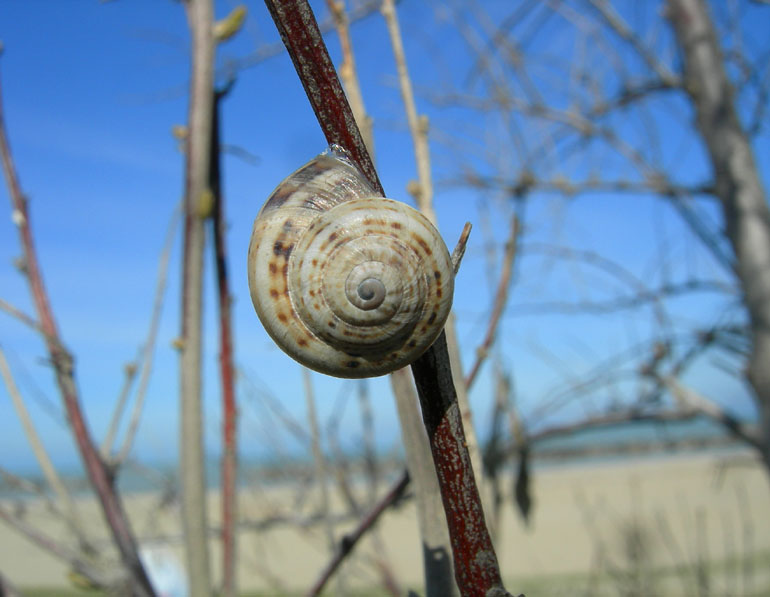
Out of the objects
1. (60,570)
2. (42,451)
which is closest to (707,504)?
(60,570)

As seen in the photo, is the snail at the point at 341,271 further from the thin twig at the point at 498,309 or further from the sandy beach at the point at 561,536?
the sandy beach at the point at 561,536

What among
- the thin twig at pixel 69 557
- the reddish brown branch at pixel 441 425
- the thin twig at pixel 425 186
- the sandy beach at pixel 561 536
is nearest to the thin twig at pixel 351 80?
the thin twig at pixel 425 186

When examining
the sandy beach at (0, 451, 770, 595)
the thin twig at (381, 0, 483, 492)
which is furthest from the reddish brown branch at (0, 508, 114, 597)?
the sandy beach at (0, 451, 770, 595)

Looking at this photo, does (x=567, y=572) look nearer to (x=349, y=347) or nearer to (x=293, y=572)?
(x=293, y=572)

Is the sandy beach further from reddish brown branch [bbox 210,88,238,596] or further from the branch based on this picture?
reddish brown branch [bbox 210,88,238,596]

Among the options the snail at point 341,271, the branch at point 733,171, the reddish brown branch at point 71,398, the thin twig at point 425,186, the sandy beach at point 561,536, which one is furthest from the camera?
the sandy beach at point 561,536

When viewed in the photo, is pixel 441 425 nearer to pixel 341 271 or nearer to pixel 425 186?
pixel 341 271

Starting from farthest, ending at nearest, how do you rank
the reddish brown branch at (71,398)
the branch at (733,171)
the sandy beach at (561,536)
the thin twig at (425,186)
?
the sandy beach at (561,536), the branch at (733,171), the reddish brown branch at (71,398), the thin twig at (425,186)
